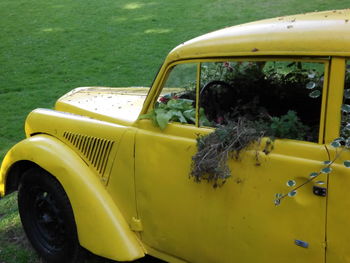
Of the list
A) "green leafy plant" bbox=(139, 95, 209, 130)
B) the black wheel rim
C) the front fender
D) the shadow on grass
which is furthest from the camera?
the shadow on grass

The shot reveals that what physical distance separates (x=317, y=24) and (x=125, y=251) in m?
1.81

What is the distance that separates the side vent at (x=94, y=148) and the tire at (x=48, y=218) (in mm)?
322

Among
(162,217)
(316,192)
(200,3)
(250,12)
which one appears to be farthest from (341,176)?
(200,3)

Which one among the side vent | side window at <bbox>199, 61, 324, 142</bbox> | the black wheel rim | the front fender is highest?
side window at <bbox>199, 61, 324, 142</bbox>

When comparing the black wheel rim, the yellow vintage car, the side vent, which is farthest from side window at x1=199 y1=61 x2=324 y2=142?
the black wheel rim

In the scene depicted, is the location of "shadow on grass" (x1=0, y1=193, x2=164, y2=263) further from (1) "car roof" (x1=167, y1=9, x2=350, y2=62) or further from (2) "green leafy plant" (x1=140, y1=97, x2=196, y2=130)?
(1) "car roof" (x1=167, y1=9, x2=350, y2=62)

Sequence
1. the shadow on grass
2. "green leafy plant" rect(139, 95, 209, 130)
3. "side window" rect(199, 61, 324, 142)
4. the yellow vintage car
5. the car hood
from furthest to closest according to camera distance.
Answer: the shadow on grass, the car hood, "green leafy plant" rect(139, 95, 209, 130), "side window" rect(199, 61, 324, 142), the yellow vintage car

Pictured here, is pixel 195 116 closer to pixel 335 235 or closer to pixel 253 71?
pixel 253 71

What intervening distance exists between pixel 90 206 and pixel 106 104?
0.91m

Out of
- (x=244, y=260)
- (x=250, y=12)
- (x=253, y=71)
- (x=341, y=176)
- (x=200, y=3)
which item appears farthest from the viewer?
(x=200, y=3)

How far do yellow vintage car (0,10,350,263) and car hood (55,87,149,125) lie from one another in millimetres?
17

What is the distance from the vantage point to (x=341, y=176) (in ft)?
6.50

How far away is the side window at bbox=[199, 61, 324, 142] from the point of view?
2479mm

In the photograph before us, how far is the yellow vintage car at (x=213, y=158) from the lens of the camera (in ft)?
6.78
